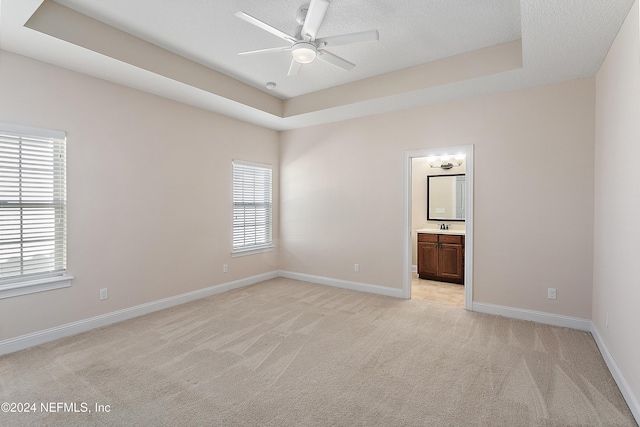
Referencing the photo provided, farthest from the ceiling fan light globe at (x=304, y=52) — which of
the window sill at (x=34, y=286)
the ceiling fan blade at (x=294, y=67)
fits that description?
the window sill at (x=34, y=286)

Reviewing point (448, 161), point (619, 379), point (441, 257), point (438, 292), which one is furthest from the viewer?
point (448, 161)

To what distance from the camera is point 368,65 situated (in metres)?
3.69

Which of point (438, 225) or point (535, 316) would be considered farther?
point (438, 225)

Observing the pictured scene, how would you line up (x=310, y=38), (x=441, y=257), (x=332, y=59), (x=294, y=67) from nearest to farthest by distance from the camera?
1. (x=310, y=38)
2. (x=332, y=59)
3. (x=294, y=67)
4. (x=441, y=257)

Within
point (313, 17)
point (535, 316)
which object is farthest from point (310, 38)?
point (535, 316)

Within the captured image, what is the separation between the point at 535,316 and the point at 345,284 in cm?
256

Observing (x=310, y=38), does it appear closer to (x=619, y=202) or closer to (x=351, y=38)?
(x=351, y=38)

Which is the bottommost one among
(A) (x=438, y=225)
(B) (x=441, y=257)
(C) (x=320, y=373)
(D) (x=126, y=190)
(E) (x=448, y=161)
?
(C) (x=320, y=373)

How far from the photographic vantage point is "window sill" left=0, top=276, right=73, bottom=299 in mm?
2801

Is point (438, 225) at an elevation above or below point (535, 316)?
above

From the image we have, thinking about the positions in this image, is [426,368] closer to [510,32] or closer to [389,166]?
[389,166]

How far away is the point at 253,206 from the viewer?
5395 millimetres

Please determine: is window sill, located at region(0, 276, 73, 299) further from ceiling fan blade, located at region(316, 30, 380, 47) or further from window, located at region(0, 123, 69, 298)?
ceiling fan blade, located at region(316, 30, 380, 47)

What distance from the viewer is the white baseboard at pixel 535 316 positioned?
3340 mm
